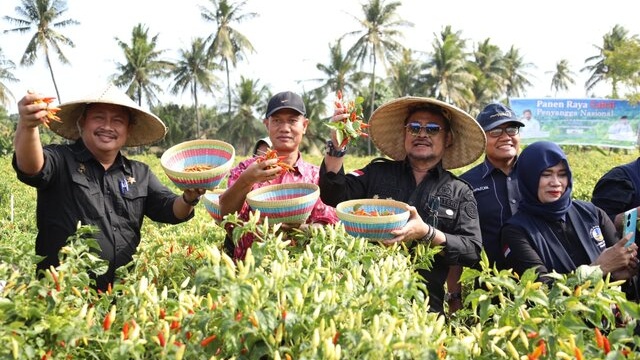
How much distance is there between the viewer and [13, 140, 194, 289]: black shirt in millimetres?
2574

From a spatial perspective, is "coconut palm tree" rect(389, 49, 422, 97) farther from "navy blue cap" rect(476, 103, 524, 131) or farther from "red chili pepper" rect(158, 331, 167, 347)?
"red chili pepper" rect(158, 331, 167, 347)

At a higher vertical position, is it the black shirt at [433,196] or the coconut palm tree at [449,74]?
the coconut palm tree at [449,74]

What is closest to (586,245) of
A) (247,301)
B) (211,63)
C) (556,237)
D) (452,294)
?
(556,237)

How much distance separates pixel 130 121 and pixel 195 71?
33.3 m

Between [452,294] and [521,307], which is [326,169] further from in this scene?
[452,294]

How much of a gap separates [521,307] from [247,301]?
2.38ft

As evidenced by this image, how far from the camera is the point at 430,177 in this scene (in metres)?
2.71

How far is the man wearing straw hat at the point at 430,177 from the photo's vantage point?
2520mm

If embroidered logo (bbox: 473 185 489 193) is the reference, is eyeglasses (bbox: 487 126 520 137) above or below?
above

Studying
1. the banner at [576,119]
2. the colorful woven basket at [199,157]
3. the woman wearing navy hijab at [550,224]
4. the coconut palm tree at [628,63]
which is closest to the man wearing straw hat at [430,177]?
the woman wearing navy hijab at [550,224]

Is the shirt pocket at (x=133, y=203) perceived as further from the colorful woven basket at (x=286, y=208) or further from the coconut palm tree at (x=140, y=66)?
the coconut palm tree at (x=140, y=66)

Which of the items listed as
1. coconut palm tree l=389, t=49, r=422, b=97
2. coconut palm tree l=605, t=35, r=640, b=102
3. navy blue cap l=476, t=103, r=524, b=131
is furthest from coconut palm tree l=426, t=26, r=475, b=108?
navy blue cap l=476, t=103, r=524, b=131

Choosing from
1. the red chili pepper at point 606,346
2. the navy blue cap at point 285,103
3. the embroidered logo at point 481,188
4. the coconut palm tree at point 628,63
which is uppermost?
the coconut palm tree at point 628,63

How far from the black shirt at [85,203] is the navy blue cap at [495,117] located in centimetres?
228
